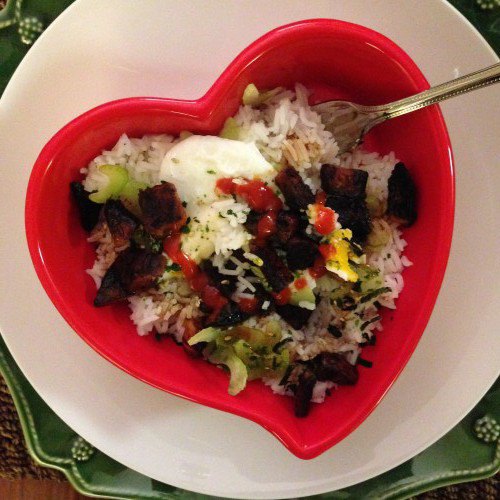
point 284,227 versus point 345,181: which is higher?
point 345,181

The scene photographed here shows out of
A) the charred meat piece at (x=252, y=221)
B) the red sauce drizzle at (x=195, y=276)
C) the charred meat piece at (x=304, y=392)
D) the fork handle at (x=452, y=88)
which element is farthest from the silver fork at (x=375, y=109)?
the charred meat piece at (x=304, y=392)

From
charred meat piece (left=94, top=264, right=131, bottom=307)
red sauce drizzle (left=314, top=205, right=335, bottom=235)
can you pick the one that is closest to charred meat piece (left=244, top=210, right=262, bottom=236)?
red sauce drizzle (left=314, top=205, right=335, bottom=235)

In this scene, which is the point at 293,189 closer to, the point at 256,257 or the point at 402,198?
the point at 256,257

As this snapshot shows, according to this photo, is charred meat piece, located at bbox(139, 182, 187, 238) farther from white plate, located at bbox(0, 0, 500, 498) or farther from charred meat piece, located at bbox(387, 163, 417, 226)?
charred meat piece, located at bbox(387, 163, 417, 226)

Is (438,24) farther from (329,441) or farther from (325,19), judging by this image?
(329,441)

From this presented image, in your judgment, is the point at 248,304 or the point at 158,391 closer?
the point at 248,304

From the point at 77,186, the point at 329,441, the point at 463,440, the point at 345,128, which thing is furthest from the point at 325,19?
the point at 463,440

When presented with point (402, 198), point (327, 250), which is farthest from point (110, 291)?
point (402, 198)
